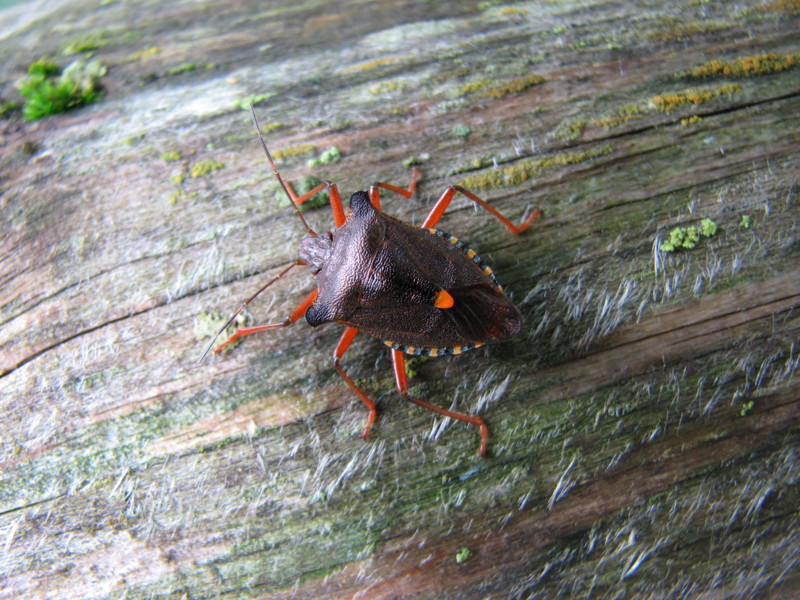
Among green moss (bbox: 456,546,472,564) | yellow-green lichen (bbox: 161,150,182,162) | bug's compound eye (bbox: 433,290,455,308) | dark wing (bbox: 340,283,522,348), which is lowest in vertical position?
green moss (bbox: 456,546,472,564)

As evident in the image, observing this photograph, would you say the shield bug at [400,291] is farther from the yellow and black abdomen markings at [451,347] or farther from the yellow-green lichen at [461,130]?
the yellow-green lichen at [461,130]

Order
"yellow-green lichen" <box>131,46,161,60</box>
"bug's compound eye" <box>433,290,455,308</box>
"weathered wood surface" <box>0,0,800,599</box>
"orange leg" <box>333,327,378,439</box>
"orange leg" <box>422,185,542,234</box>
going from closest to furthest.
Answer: "weathered wood surface" <box>0,0,800,599</box> → "orange leg" <box>333,327,378,439</box> → "bug's compound eye" <box>433,290,455,308</box> → "orange leg" <box>422,185,542,234</box> → "yellow-green lichen" <box>131,46,161,60</box>

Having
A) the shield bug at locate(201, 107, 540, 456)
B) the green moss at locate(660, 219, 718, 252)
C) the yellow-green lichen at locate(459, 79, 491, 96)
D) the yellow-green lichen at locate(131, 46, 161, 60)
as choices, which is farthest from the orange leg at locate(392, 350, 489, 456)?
the yellow-green lichen at locate(131, 46, 161, 60)

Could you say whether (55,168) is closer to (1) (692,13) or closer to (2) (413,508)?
(2) (413,508)

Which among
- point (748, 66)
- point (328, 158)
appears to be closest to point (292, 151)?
point (328, 158)

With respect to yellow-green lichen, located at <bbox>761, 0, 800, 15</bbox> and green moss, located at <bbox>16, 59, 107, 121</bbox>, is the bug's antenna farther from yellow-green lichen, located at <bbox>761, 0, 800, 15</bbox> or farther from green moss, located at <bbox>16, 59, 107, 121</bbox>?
yellow-green lichen, located at <bbox>761, 0, 800, 15</bbox>

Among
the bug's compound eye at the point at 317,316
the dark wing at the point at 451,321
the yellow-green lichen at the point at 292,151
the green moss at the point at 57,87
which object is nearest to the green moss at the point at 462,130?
the yellow-green lichen at the point at 292,151
